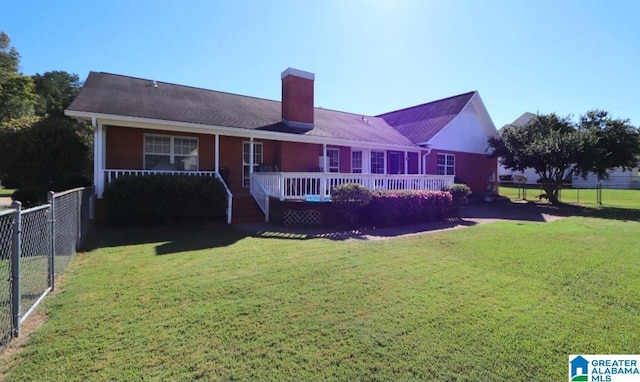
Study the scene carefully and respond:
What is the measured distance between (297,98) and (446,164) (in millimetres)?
10939

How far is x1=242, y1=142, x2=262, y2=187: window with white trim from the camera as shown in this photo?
587 inches

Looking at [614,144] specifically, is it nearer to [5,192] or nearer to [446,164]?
[446,164]

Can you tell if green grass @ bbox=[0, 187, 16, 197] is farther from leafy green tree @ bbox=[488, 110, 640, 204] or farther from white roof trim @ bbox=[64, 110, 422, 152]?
leafy green tree @ bbox=[488, 110, 640, 204]

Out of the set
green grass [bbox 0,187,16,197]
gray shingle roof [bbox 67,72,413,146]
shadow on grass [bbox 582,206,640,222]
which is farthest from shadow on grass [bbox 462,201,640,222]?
green grass [bbox 0,187,16,197]

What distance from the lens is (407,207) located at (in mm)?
11930

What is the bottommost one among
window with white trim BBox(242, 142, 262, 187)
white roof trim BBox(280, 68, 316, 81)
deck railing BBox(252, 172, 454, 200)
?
deck railing BBox(252, 172, 454, 200)

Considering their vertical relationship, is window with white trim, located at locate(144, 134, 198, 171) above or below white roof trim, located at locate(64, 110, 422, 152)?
below

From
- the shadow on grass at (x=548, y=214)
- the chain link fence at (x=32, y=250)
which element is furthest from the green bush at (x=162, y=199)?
the shadow on grass at (x=548, y=214)

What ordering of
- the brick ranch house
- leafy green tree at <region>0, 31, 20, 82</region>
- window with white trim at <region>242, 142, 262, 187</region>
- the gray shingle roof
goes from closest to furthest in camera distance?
the brick ranch house
the gray shingle roof
window with white trim at <region>242, 142, 262, 187</region>
leafy green tree at <region>0, 31, 20, 82</region>

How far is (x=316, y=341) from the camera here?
3.51m

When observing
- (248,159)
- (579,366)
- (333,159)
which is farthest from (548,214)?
(579,366)

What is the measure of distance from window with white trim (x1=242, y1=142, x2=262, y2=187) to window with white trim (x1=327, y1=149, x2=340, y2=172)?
12.6 ft

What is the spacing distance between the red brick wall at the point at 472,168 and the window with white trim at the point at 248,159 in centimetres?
1085

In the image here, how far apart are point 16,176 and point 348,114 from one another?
57.5ft
